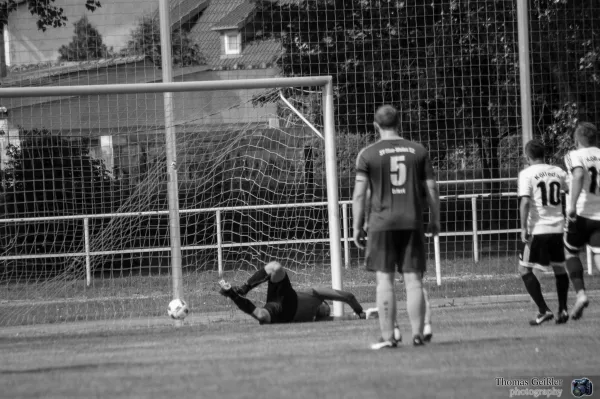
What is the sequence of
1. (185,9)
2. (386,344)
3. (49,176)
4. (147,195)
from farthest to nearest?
(185,9), (49,176), (147,195), (386,344)

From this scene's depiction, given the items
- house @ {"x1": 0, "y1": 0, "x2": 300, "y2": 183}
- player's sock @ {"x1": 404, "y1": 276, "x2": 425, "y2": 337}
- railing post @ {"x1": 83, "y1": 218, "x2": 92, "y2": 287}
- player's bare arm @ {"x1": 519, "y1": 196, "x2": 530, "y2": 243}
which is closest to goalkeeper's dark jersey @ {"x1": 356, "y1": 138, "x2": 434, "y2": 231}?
player's sock @ {"x1": 404, "y1": 276, "x2": 425, "y2": 337}

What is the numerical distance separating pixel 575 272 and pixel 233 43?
733cm

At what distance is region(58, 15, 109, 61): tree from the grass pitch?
6586 millimetres

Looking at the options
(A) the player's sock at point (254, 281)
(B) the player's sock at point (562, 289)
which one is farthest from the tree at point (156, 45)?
(B) the player's sock at point (562, 289)

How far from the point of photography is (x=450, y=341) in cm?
799

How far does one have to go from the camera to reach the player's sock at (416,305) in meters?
7.56

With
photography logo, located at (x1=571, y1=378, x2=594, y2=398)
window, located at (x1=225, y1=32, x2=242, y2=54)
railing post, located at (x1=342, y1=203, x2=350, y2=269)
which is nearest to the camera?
photography logo, located at (x1=571, y1=378, x2=594, y2=398)

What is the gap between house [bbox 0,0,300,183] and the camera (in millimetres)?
13133

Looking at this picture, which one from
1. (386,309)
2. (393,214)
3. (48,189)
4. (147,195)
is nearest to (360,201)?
(393,214)

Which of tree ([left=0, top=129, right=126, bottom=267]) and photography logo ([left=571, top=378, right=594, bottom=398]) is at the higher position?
tree ([left=0, top=129, right=126, bottom=267])

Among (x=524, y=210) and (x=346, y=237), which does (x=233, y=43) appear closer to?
(x=346, y=237)

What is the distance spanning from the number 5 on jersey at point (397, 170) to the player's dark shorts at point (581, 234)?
9.48 feet

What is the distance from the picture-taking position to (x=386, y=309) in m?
7.60

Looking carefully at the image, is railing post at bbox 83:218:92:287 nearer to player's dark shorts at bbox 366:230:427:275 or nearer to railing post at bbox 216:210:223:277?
railing post at bbox 216:210:223:277
